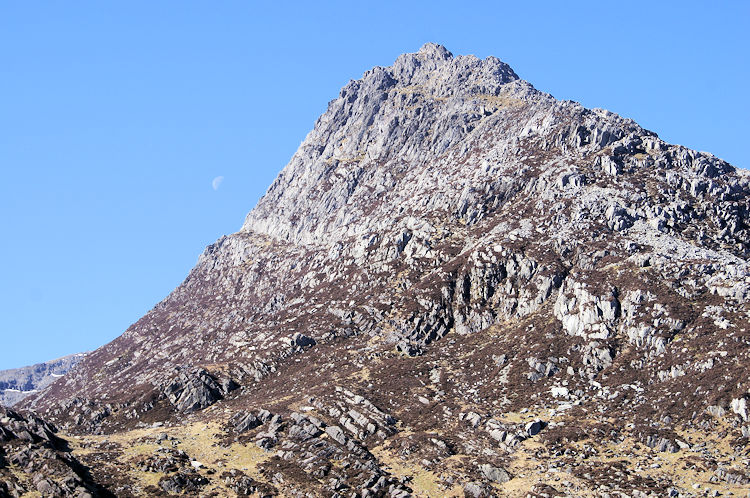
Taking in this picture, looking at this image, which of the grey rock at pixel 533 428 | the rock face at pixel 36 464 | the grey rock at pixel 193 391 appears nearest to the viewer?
the rock face at pixel 36 464

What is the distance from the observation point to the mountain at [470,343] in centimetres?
7562

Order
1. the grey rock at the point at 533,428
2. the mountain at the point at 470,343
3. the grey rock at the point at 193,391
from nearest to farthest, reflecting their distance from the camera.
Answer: the mountain at the point at 470,343 → the grey rock at the point at 533,428 → the grey rock at the point at 193,391

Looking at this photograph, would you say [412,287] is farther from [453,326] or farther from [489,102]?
[489,102]

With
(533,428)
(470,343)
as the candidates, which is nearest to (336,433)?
(533,428)

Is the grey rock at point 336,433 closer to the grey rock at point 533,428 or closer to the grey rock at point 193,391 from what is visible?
the grey rock at point 533,428

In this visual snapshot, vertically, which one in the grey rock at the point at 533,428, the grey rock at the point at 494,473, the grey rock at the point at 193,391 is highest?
the grey rock at the point at 193,391

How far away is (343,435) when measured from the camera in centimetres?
8462

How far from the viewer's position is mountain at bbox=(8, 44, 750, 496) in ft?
248

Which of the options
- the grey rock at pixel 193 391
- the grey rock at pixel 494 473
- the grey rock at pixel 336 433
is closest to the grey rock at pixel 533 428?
the grey rock at pixel 494 473

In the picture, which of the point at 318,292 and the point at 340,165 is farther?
the point at 340,165

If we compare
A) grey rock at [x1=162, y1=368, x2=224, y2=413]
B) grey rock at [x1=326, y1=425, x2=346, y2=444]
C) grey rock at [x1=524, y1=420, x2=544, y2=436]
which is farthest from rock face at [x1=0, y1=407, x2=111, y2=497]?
grey rock at [x1=524, y1=420, x2=544, y2=436]

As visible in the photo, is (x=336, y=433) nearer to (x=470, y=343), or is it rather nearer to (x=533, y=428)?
(x=533, y=428)

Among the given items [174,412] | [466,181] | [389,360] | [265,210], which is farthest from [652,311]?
[265,210]

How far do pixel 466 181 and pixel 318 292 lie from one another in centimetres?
3811
